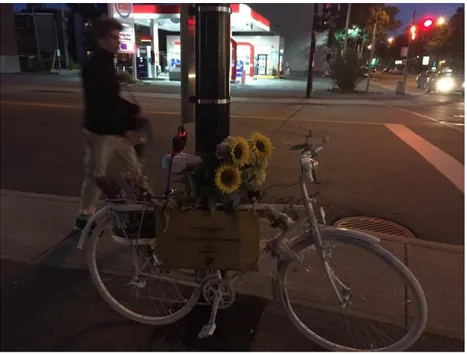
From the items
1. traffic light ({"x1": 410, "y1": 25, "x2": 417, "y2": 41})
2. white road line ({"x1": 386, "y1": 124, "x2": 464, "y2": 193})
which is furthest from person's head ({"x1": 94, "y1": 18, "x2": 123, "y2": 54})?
traffic light ({"x1": 410, "y1": 25, "x2": 417, "y2": 41})

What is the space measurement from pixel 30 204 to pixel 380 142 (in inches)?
264

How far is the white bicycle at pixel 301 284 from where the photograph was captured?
246 cm

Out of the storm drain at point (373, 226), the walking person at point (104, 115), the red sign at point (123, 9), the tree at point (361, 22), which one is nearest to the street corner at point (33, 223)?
the walking person at point (104, 115)

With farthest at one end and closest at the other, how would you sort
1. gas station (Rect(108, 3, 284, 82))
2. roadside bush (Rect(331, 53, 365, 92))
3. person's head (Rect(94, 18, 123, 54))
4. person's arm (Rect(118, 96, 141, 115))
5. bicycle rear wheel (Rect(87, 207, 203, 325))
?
roadside bush (Rect(331, 53, 365, 92)), gas station (Rect(108, 3, 284, 82)), person's arm (Rect(118, 96, 141, 115)), person's head (Rect(94, 18, 123, 54)), bicycle rear wheel (Rect(87, 207, 203, 325))

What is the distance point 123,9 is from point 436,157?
646 inches

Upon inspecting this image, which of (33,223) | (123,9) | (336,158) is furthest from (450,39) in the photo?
(33,223)

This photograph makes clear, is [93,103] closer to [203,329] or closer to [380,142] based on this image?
[203,329]

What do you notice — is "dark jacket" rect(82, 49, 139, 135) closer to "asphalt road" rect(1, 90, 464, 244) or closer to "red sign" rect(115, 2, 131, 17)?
"asphalt road" rect(1, 90, 464, 244)

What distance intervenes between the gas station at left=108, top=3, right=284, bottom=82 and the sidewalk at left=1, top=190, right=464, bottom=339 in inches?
573

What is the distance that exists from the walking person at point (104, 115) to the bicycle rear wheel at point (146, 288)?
2.11 ft

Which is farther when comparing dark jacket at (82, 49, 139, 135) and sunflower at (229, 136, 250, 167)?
Answer: dark jacket at (82, 49, 139, 135)

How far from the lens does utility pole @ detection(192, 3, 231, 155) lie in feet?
9.18

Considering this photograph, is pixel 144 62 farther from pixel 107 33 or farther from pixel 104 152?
pixel 107 33

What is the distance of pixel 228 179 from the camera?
242cm
